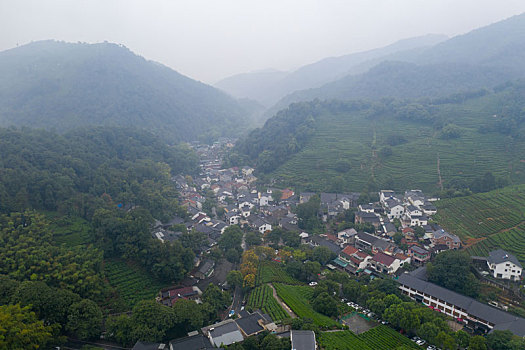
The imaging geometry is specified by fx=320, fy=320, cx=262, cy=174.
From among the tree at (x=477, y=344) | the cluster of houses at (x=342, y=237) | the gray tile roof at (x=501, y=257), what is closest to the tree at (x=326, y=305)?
the cluster of houses at (x=342, y=237)

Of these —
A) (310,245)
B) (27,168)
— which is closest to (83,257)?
(27,168)

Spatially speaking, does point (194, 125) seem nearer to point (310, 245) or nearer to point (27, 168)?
point (27, 168)

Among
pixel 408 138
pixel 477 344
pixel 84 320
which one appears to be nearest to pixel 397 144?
pixel 408 138

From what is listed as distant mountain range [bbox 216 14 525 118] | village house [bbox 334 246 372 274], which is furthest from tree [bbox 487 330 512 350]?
distant mountain range [bbox 216 14 525 118]

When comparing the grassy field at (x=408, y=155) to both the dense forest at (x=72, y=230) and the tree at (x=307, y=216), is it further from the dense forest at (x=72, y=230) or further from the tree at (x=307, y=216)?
the dense forest at (x=72, y=230)

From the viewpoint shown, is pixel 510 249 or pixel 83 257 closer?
pixel 83 257

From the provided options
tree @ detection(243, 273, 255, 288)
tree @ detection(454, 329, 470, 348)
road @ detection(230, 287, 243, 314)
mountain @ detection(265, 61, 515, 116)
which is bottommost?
tree @ detection(454, 329, 470, 348)

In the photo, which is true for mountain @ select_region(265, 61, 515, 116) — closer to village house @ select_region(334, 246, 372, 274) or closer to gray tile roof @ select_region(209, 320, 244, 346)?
village house @ select_region(334, 246, 372, 274)
